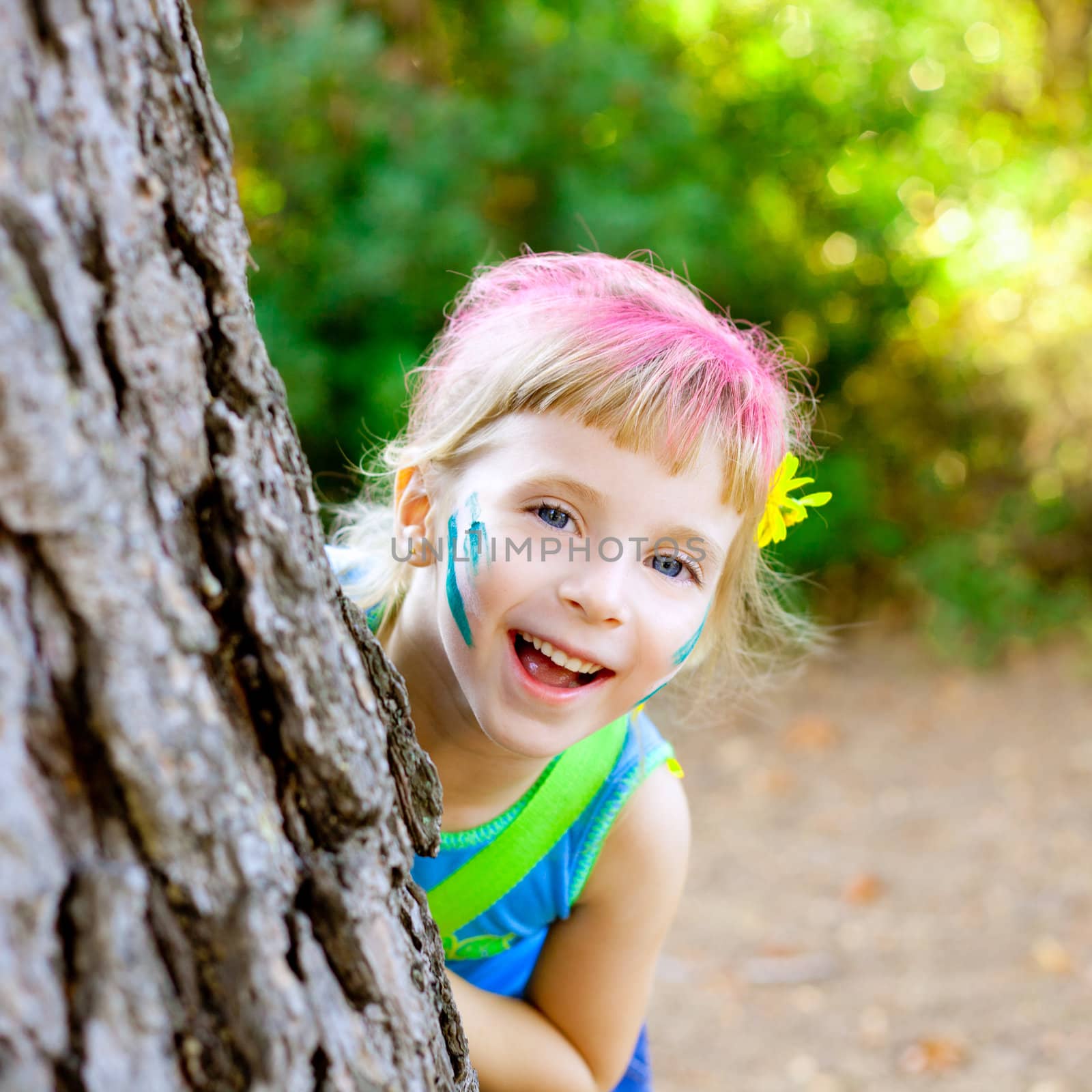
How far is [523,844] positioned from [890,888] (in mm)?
2763

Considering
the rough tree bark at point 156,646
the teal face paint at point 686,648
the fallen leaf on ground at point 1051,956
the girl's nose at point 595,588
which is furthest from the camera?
the fallen leaf on ground at point 1051,956

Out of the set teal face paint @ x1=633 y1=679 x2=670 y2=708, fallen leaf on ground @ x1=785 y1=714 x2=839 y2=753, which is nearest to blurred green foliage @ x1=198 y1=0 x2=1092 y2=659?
fallen leaf on ground @ x1=785 y1=714 x2=839 y2=753

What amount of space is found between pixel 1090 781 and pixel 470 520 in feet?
13.0

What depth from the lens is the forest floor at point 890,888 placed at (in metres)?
3.20

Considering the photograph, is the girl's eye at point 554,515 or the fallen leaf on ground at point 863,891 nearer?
the girl's eye at point 554,515

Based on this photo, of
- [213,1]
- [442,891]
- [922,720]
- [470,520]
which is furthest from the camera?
[922,720]

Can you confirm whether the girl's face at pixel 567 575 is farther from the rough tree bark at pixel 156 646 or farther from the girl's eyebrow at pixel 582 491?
the rough tree bark at pixel 156 646

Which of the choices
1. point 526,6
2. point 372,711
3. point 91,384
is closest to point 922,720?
point 526,6

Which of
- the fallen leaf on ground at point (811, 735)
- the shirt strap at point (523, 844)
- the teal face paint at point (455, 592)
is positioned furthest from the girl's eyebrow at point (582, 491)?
the fallen leaf on ground at point (811, 735)

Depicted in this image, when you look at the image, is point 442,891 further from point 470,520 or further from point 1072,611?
point 1072,611

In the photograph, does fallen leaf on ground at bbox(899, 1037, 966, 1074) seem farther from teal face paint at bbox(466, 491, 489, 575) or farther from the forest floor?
teal face paint at bbox(466, 491, 489, 575)

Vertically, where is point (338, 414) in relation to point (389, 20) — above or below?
below

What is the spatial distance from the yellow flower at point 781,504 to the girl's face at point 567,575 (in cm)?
15

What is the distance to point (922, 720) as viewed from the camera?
5102mm
